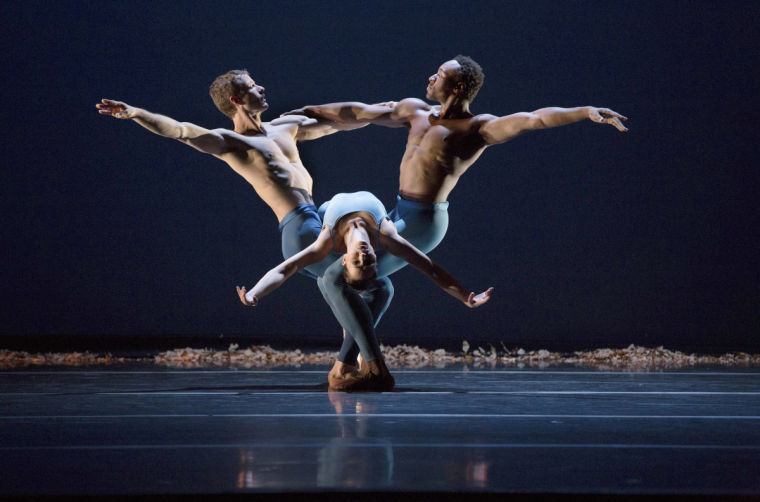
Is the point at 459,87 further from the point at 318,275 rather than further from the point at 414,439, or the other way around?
the point at 414,439

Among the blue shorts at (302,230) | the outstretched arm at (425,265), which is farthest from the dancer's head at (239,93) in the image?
the outstretched arm at (425,265)

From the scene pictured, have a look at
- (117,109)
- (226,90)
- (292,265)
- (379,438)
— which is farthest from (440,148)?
(379,438)

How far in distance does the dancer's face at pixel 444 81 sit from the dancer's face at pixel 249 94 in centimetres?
70

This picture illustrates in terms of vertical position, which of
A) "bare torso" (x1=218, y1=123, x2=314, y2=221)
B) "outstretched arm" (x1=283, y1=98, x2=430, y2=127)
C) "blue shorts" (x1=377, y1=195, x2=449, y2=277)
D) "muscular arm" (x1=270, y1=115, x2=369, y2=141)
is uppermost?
"outstretched arm" (x1=283, y1=98, x2=430, y2=127)

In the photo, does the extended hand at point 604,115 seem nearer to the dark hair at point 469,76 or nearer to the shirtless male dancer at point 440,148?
the shirtless male dancer at point 440,148

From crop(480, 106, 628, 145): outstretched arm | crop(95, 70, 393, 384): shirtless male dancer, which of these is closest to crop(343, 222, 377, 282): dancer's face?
crop(95, 70, 393, 384): shirtless male dancer

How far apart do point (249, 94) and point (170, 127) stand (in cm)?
46

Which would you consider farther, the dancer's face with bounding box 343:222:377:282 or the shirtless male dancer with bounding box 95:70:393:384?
the shirtless male dancer with bounding box 95:70:393:384

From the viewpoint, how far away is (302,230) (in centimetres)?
343

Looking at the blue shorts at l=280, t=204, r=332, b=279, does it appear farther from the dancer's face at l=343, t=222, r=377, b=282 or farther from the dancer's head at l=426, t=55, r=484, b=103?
the dancer's head at l=426, t=55, r=484, b=103

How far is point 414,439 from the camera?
194 centimetres

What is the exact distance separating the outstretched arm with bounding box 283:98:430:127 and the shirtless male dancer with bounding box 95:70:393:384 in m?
0.13

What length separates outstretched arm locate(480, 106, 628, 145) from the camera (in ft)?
9.78

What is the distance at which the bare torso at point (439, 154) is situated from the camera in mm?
3422
